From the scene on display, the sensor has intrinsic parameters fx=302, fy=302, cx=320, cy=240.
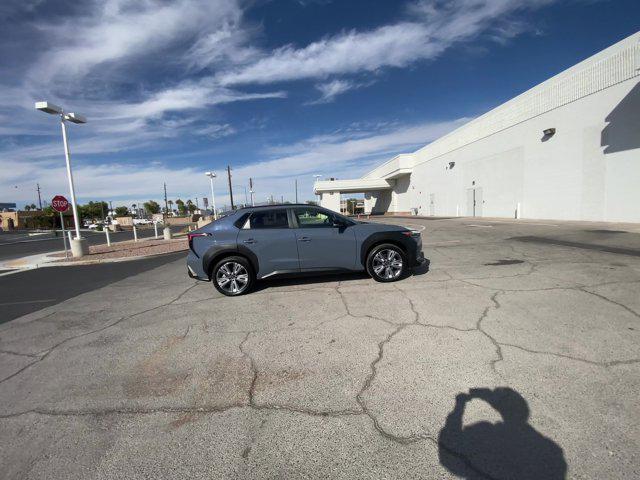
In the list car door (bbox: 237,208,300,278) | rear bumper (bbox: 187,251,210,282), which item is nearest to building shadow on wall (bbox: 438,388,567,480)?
car door (bbox: 237,208,300,278)

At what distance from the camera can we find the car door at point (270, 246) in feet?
18.8

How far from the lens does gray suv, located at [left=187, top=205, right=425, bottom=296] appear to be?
5.72 m

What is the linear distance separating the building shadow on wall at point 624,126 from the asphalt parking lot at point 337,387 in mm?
14383

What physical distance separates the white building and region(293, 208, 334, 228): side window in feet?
56.4

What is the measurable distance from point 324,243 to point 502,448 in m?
4.18

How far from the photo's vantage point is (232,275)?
5.75 meters

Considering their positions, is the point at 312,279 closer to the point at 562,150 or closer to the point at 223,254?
the point at 223,254

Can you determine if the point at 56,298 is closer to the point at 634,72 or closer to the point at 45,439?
the point at 45,439

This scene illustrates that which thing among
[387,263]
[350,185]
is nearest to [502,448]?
[387,263]

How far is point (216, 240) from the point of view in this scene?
18.7 ft

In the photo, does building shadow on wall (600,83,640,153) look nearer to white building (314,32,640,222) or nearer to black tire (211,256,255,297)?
white building (314,32,640,222)

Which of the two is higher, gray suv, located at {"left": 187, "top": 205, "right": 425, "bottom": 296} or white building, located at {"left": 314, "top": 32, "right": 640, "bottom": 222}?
white building, located at {"left": 314, "top": 32, "right": 640, "bottom": 222}

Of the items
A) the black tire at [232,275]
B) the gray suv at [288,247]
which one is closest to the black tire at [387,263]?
the gray suv at [288,247]

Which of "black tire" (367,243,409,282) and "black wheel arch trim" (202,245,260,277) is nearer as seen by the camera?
"black wheel arch trim" (202,245,260,277)
